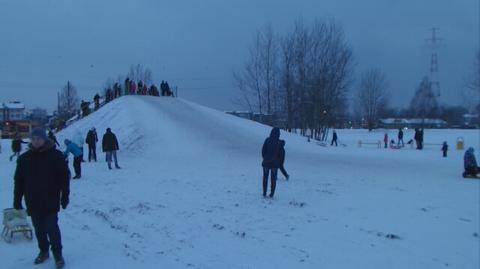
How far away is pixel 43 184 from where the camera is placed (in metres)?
6.19

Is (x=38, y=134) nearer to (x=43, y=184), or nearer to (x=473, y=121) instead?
(x=43, y=184)

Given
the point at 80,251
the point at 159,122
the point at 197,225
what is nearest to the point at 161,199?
the point at 197,225

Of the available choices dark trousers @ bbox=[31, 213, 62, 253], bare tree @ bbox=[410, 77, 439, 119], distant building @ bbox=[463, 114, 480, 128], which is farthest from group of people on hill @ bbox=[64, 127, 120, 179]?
bare tree @ bbox=[410, 77, 439, 119]

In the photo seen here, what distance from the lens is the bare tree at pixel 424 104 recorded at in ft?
370

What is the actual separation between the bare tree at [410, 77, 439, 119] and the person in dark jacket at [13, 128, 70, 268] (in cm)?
11090

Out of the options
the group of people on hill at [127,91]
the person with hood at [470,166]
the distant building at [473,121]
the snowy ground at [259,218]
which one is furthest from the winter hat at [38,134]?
the distant building at [473,121]

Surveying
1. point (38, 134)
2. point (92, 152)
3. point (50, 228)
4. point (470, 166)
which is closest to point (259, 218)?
point (50, 228)

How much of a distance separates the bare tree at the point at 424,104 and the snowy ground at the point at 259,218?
316 feet

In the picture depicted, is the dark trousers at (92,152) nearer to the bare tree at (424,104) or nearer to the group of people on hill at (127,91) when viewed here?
the group of people on hill at (127,91)

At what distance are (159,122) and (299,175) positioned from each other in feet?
50.7

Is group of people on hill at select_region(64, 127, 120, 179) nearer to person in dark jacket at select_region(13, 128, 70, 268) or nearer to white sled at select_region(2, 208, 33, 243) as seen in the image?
white sled at select_region(2, 208, 33, 243)

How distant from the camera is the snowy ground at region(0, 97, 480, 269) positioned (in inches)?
299

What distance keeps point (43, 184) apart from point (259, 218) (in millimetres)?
5205

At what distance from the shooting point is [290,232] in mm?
9391
